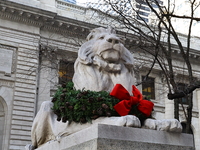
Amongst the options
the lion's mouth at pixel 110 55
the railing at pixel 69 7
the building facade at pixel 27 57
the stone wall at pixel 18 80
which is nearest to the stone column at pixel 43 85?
the building facade at pixel 27 57

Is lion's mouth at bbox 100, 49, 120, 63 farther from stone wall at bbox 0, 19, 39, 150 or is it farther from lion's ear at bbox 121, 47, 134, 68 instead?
stone wall at bbox 0, 19, 39, 150

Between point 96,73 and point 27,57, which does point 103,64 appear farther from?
point 27,57

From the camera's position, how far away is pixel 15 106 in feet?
71.2

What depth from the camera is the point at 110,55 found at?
18.2 ft

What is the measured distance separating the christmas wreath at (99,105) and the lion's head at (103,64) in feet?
1.15

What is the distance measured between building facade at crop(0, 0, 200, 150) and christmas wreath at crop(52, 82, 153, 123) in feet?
50.7

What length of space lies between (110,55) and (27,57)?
17.9 metres

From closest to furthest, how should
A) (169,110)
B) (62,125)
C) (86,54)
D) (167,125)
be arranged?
(167,125), (62,125), (86,54), (169,110)

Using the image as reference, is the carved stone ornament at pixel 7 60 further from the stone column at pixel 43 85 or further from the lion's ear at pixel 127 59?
the lion's ear at pixel 127 59

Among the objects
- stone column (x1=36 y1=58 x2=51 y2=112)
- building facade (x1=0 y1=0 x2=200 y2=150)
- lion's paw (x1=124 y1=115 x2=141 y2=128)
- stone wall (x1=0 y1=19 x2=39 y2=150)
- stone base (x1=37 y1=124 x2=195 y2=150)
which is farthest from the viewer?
stone column (x1=36 y1=58 x2=51 y2=112)

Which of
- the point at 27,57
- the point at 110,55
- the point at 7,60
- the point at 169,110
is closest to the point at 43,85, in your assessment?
the point at 27,57

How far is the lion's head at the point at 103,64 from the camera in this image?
17.8ft

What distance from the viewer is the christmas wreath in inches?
188

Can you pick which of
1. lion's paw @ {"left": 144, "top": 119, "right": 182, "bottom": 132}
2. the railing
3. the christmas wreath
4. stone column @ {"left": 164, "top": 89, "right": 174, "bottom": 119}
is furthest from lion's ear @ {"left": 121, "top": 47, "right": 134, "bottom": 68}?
stone column @ {"left": 164, "top": 89, "right": 174, "bottom": 119}
